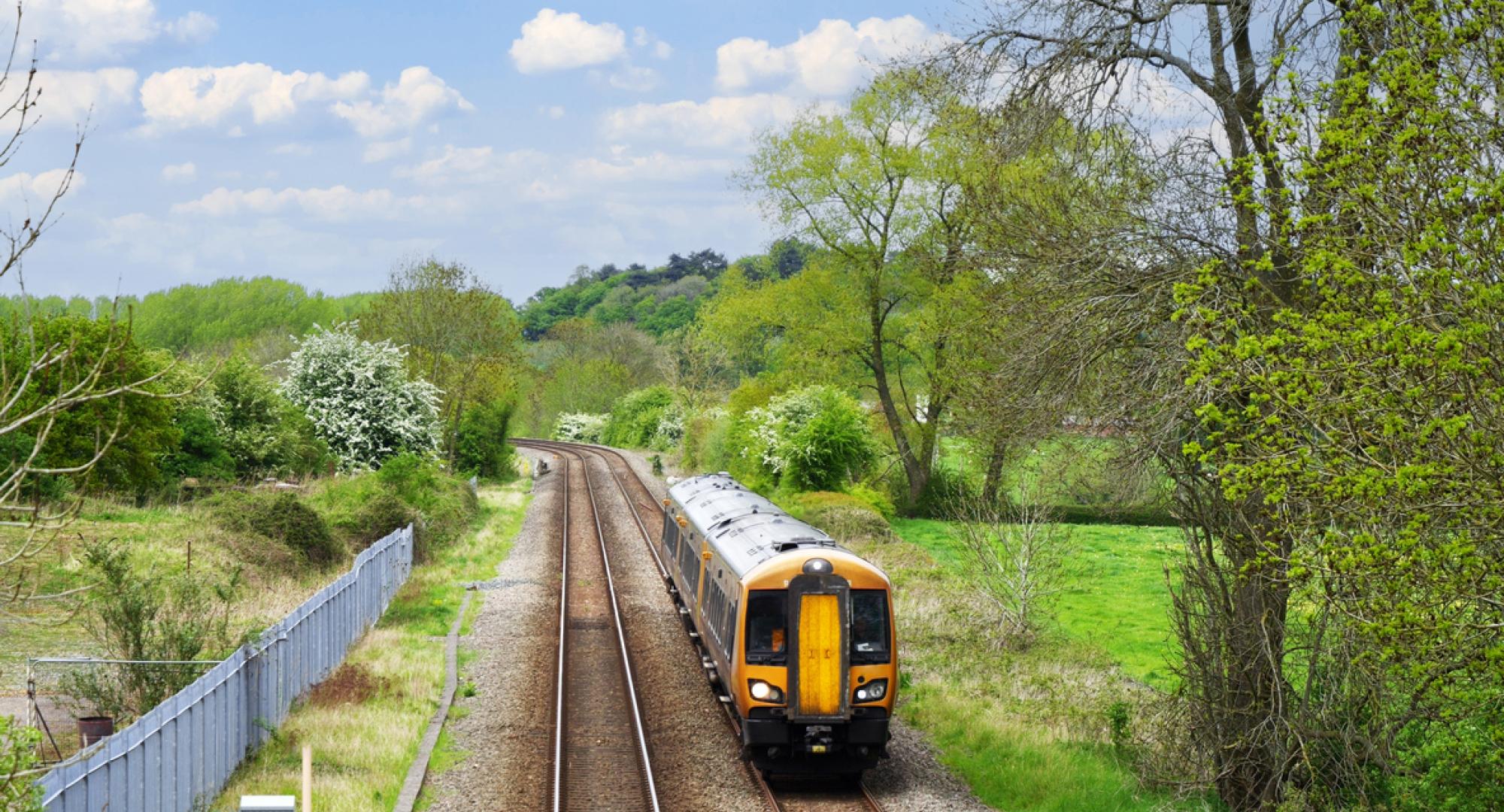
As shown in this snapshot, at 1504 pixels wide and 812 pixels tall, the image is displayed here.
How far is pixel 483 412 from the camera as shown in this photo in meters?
54.3

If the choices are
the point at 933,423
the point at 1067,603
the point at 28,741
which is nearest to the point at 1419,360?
the point at 28,741

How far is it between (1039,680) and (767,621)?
659 centimetres

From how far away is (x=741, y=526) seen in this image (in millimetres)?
18312

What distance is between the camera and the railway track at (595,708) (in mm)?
13977

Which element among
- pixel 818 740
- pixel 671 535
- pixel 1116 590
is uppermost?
pixel 671 535

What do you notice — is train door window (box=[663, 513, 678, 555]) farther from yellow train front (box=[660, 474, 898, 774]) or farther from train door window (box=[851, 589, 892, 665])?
train door window (box=[851, 589, 892, 665])

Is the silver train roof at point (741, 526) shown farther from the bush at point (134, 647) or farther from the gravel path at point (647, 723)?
the bush at point (134, 647)

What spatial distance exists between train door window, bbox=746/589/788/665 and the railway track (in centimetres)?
196

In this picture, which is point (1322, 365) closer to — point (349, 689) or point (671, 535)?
point (349, 689)

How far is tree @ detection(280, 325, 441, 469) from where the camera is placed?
134 feet

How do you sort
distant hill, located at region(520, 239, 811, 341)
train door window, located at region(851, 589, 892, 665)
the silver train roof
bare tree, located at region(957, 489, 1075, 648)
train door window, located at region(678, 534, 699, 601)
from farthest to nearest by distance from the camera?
distant hill, located at region(520, 239, 811, 341)
bare tree, located at region(957, 489, 1075, 648)
train door window, located at region(678, 534, 699, 601)
the silver train roof
train door window, located at region(851, 589, 892, 665)

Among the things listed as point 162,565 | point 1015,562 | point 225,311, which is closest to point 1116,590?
point 1015,562

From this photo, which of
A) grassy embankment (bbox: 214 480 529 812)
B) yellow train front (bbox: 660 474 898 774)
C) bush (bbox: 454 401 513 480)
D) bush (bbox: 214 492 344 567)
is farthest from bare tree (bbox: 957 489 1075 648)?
bush (bbox: 454 401 513 480)

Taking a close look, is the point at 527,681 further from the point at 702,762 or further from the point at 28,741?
the point at 28,741
